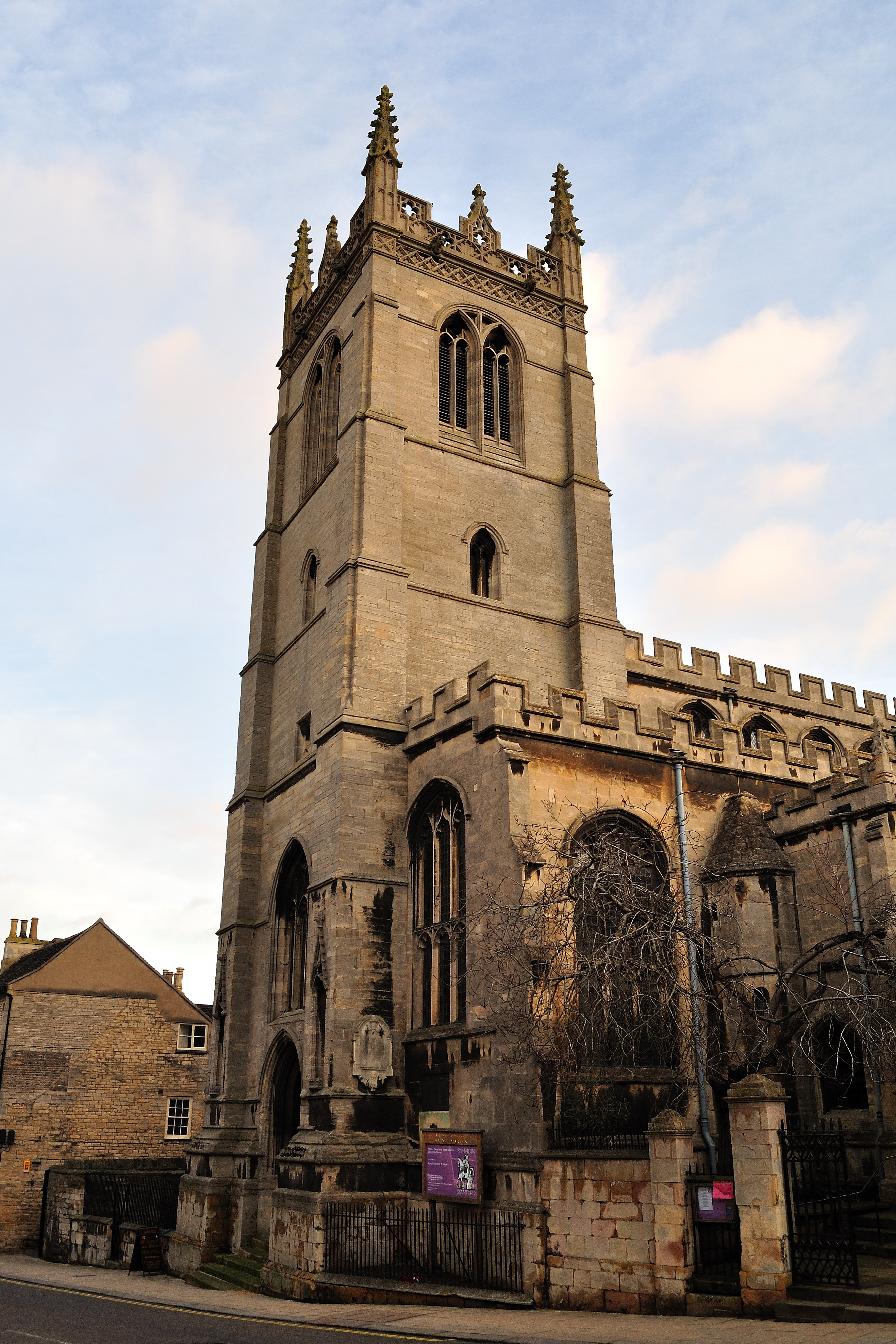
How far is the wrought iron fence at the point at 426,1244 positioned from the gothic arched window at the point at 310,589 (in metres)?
14.0

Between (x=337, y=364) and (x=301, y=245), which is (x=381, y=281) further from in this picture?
(x=301, y=245)

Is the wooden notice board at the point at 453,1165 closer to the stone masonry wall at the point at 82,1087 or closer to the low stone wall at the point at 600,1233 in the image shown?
the low stone wall at the point at 600,1233

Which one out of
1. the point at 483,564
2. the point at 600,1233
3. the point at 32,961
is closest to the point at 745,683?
the point at 483,564

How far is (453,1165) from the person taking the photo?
16.4m

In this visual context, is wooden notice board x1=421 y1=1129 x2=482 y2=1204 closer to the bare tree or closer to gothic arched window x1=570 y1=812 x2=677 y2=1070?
the bare tree

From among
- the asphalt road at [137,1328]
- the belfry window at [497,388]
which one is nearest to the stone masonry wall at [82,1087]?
the asphalt road at [137,1328]

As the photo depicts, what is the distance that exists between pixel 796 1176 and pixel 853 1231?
3.92m

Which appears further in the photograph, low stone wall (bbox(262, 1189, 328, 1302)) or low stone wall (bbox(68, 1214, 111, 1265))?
low stone wall (bbox(68, 1214, 111, 1265))

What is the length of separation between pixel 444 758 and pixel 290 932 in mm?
6679

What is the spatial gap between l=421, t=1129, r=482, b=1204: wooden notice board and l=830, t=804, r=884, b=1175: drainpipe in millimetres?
5579

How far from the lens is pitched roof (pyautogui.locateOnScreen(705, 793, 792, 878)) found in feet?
60.9

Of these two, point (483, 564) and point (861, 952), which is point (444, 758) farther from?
point (861, 952)

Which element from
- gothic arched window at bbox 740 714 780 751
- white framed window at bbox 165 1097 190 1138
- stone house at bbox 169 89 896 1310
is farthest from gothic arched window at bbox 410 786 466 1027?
white framed window at bbox 165 1097 190 1138

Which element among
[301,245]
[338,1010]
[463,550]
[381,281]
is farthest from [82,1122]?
[301,245]
